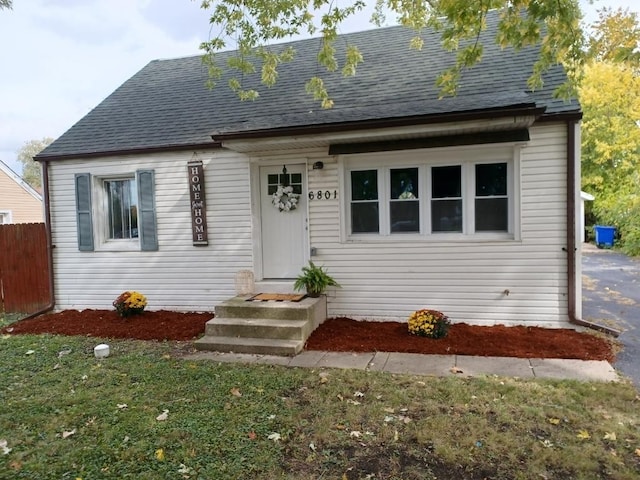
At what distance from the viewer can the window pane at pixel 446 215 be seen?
6109 millimetres

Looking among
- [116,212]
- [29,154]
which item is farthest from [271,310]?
[29,154]

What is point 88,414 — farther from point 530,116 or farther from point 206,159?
point 530,116

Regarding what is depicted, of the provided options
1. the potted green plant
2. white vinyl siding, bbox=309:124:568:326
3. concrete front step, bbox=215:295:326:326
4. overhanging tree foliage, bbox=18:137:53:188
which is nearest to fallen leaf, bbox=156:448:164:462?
concrete front step, bbox=215:295:326:326

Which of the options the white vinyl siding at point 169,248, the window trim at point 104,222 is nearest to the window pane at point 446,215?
the white vinyl siding at point 169,248

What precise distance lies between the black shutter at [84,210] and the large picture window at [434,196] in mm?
4716

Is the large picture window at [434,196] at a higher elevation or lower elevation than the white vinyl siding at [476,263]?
higher

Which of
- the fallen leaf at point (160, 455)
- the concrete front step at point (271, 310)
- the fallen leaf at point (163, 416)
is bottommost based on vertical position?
the fallen leaf at point (160, 455)

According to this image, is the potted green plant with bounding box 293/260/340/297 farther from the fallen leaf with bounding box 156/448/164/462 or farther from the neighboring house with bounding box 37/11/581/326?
the fallen leaf with bounding box 156/448/164/462

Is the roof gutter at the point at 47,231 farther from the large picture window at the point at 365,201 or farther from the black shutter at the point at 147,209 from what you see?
→ the large picture window at the point at 365,201

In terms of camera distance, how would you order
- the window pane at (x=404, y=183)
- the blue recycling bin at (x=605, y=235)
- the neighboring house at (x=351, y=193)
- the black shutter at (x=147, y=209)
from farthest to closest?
the blue recycling bin at (x=605, y=235) < the black shutter at (x=147, y=209) < the window pane at (x=404, y=183) < the neighboring house at (x=351, y=193)

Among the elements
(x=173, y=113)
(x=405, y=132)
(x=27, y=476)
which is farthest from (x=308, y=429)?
(x=173, y=113)

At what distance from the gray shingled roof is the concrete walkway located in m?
2.97

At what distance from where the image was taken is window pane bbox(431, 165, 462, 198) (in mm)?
6070

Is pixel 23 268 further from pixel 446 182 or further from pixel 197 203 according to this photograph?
pixel 446 182
